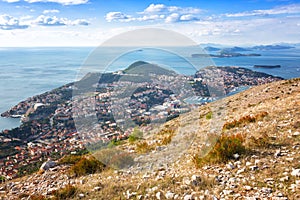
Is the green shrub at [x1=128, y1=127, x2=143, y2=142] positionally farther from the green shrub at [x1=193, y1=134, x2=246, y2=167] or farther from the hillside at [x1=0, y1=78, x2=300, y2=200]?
the green shrub at [x1=193, y1=134, x2=246, y2=167]

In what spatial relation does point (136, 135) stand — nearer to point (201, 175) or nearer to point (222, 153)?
point (222, 153)

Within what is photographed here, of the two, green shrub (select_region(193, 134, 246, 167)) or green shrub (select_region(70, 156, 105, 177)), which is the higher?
green shrub (select_region(193, 134, 246, 167))

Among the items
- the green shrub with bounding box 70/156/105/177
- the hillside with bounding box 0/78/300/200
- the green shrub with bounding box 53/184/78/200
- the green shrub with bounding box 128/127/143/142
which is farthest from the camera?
the green shrub with bounding box 128/127/143/142

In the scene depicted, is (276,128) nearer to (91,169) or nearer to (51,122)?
(91,169)

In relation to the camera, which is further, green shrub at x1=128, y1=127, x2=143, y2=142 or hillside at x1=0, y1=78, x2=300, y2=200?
green shrub at x1=128, y1=127, x2=143, y2=142

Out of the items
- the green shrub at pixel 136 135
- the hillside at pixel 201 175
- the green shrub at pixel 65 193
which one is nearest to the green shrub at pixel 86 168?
the hillside at pixel 201 175

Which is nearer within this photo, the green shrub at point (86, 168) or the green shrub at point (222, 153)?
the green shrub at point (222, 153)

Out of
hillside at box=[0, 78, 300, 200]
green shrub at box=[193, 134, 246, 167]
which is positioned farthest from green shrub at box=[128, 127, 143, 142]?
green shrub at box=[193, 134, 246, 167]

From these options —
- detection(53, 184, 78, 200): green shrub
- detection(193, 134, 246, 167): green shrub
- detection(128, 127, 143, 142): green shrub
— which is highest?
detection(193, 134, 246, 167): green shrub

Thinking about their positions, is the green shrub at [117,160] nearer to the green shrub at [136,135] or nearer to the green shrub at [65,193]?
the green shrub at [65,193]

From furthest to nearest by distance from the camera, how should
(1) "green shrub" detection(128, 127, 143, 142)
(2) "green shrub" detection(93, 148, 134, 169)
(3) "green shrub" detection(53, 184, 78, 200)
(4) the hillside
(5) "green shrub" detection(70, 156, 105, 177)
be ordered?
(1) "green shrub" detection(128, 127, 143, 142)
(2) "green shrub" detection(93, 148, 134, 169)
(5) "green shrub" detection(70, 156, 105, 177)
(3) "green shrub" detection(53, 184, 78, 200)
(4) the hillside

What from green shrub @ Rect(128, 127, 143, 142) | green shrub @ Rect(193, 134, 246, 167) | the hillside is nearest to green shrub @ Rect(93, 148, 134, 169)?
the hillside

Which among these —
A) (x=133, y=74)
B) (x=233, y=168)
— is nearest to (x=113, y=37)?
(x=133, y=74)
